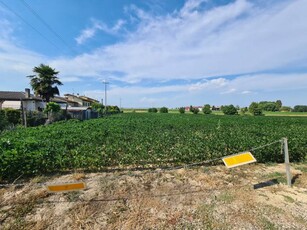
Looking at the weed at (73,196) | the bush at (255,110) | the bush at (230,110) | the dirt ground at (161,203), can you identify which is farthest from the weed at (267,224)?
the bush at (230,110)

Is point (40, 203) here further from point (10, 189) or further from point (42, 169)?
point (42, 169)

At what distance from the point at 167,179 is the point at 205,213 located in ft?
5.81

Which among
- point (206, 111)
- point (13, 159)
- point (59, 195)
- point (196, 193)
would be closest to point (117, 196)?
point (59, 195)

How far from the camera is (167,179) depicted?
555 cm

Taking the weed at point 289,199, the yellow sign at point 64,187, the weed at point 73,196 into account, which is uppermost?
the yellow sign at point 64,187

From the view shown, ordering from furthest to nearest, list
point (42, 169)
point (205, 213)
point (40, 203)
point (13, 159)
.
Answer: point (42, 169)
point (13, 159)
point (40, 203)
point (205, 213)

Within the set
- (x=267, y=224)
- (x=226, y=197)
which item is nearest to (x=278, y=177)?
(x=226, y=197)

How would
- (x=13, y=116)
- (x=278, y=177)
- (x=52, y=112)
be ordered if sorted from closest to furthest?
(x=278, y=177)
(x=13, y=116)
(x=52, y=112)

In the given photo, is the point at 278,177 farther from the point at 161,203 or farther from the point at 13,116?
the point at 13,116

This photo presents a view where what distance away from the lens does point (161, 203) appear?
4273 mm

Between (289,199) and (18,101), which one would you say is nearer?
(289,199)

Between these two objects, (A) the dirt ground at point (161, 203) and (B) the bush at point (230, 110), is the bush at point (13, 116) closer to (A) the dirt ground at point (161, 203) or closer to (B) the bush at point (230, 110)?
(A) the dirt ground at point (161, 203)

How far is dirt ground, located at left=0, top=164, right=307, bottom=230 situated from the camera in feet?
11.8

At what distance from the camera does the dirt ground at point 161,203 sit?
361 centimetres
